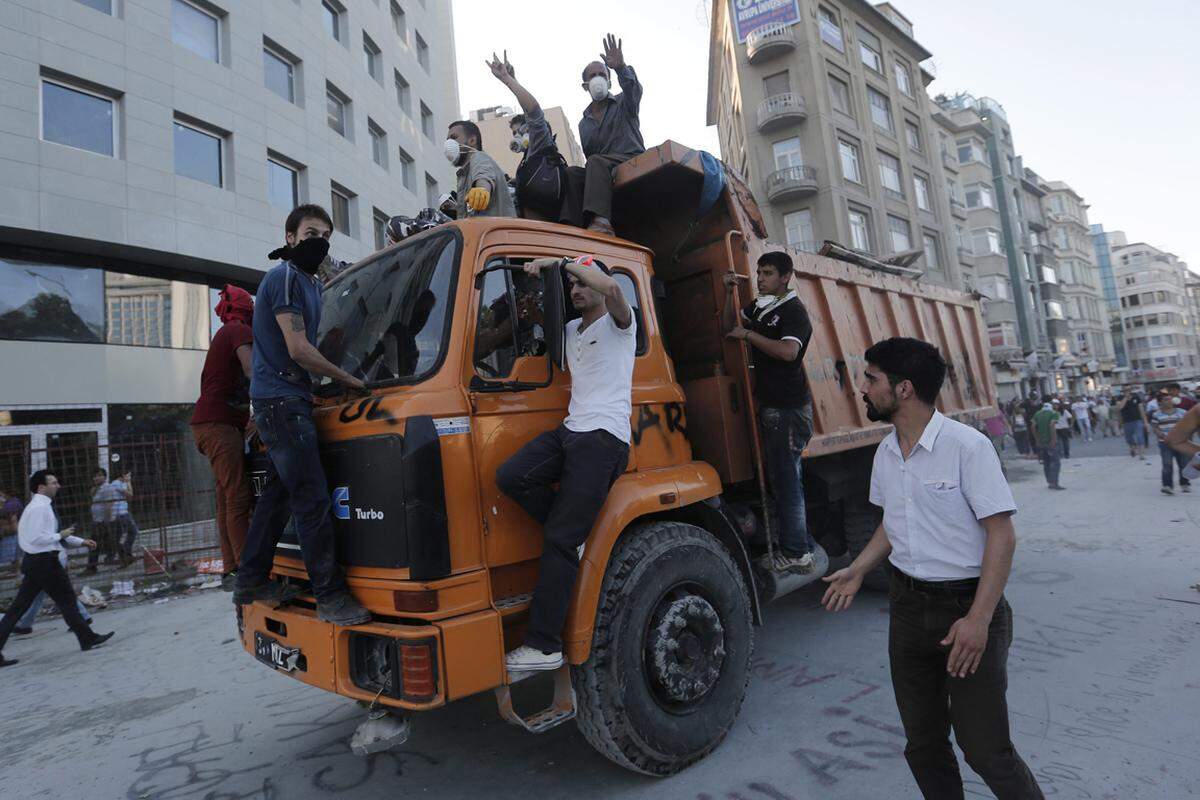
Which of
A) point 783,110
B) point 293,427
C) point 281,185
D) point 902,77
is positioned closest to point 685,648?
point 293,427

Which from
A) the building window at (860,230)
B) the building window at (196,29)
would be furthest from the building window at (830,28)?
the building window at (196,29)

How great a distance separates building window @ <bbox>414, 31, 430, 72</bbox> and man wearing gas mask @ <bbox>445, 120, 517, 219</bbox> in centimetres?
2323

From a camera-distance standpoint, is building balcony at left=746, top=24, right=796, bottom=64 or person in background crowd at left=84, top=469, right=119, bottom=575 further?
building balcony at left=746, top=24, right=796, bottom=64

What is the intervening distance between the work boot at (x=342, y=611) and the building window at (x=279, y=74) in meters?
16.4

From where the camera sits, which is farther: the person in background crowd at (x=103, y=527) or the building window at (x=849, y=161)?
the building window at (x=849, y=161)

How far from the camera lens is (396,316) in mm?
2881

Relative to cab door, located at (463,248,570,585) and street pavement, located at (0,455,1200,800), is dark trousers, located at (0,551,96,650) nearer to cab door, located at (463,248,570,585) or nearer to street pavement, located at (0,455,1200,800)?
→ street pavement, located at (0,455,1200,800)

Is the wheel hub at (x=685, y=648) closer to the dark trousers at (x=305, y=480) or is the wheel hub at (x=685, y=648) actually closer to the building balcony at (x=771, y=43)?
the dark trousers at (x=305, y=480)

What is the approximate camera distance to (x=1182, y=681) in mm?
3420

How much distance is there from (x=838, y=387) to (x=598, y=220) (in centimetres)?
224

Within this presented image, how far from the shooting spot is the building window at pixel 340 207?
1692 centimetres

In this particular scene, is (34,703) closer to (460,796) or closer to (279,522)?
(279,522)

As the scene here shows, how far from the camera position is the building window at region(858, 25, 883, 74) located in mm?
28033

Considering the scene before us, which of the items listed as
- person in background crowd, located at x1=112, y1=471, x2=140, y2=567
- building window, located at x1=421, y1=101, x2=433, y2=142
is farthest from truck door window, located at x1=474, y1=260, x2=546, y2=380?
building window, located at x1=421, y1=101, x2=433, y2=142
